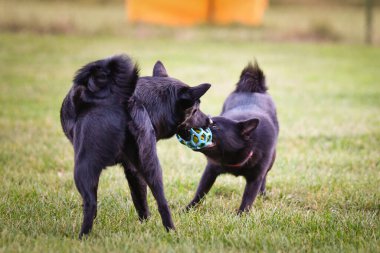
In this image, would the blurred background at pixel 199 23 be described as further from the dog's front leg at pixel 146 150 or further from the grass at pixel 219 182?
the dog's front leg at pixel 146 150

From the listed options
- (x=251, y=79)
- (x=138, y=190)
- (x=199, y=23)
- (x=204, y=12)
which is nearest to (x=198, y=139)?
(x=138, y=190)

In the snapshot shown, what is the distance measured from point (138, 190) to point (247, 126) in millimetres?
1157

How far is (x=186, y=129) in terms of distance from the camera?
423 cm

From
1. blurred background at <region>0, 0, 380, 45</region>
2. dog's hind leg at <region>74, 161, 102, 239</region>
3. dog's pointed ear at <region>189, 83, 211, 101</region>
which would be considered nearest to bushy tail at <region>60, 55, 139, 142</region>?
dog's hind leg at <region>74, 161, 102, 239</region>

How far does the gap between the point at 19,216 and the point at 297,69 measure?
446 inches

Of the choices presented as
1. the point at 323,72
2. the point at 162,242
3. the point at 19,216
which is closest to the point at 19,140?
the point at 19,216

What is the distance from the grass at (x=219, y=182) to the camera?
361cm

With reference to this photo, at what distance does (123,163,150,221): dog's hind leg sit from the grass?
0.09 metres

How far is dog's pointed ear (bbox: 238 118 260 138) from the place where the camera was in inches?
183

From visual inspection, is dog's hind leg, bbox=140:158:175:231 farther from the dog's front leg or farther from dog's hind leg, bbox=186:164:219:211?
dog's hind leg, bbox=186:164:219:211

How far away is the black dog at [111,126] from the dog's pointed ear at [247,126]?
1.01 meters

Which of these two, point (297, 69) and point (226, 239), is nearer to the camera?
point (226, 239)

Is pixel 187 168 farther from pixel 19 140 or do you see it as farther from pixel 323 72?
pixel 323 72

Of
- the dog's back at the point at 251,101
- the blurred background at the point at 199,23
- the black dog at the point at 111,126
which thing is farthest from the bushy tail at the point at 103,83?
the blurred background at the point at 199,23
